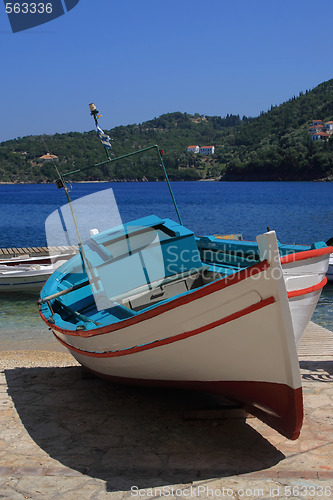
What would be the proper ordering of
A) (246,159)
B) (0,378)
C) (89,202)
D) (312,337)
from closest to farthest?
(0,378)
(89,202)
(312,337)
(246,159)

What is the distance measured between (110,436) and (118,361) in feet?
2.54

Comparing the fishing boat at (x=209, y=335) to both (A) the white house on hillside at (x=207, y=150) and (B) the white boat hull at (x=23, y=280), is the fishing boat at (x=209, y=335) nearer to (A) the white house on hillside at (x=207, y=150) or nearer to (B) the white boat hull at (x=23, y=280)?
(B) the white boat hull at (x=23, y=280)

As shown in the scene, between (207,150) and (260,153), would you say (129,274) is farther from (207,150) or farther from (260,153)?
(207,150)

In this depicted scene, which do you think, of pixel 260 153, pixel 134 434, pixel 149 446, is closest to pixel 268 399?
pixel 149 446

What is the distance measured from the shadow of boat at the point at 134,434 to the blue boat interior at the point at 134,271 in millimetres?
967

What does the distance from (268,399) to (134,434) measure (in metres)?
1.45

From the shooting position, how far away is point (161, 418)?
5.59 meters

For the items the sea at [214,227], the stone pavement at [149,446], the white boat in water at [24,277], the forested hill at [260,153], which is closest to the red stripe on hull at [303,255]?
the stone pavement at [149,446]

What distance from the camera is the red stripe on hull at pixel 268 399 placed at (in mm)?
4590

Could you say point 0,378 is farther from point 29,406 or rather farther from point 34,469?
point 34,469

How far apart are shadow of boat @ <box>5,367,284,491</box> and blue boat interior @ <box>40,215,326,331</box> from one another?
97 cm

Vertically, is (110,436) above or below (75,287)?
below

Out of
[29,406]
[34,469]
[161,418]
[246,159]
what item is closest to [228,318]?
[161,418]

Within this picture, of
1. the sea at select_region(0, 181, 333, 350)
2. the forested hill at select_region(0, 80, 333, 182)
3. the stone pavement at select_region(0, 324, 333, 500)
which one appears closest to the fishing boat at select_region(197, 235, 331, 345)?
the stone pavement at select_region(0, 324, 333, 500)
